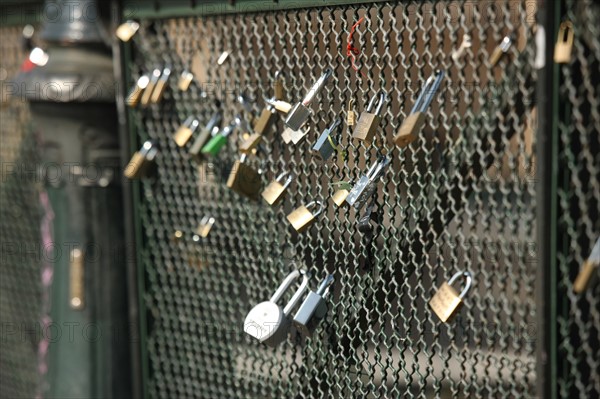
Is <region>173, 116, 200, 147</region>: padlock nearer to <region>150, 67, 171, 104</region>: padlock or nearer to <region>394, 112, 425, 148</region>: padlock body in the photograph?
<region>150, 67, 171, 104</region>: padlock

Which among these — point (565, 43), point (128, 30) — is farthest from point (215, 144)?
point (565, 43)

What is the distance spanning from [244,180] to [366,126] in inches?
24.8

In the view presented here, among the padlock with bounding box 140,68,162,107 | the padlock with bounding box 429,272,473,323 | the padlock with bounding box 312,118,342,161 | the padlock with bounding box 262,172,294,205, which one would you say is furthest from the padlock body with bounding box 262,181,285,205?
the padlock with bounding box 140,68,162,107

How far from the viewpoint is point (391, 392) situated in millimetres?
3361

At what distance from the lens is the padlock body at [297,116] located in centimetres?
322

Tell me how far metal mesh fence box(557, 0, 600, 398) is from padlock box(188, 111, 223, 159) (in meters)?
1.40

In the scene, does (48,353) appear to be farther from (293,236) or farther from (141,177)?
(293,236)

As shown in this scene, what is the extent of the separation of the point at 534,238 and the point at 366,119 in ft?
2.03

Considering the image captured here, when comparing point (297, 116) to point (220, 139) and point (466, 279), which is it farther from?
point (466, 279)

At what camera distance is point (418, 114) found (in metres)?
2.98

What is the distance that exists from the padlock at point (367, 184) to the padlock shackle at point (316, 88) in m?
0.30

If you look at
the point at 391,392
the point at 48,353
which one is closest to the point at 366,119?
A: the point at 391,392

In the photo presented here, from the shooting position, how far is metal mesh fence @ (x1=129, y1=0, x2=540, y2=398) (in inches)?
118

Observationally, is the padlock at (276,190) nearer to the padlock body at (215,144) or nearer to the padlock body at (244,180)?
the padlock body at (244,180)
